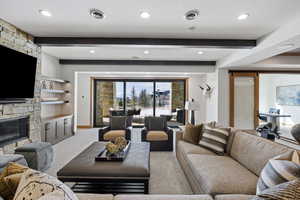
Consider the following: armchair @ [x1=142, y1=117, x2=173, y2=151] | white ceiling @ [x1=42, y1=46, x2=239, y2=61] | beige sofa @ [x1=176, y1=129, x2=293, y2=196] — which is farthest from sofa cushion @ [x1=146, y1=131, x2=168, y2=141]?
white ceiling @ [x1=42, y1=46, x2=239, y2=61]

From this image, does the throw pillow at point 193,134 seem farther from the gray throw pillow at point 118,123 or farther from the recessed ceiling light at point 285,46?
the recessed ceiling light at point 285,46

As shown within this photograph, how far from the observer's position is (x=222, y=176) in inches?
75.6

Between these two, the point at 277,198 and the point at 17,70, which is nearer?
the point at 277,198

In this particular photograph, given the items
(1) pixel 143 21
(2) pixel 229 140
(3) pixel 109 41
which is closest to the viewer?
(2) pixel 229 140

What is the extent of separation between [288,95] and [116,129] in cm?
860

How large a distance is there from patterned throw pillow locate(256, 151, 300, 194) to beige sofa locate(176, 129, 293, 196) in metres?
0.25

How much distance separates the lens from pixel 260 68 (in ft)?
19.2

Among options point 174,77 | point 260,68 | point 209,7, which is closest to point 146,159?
point 209,7

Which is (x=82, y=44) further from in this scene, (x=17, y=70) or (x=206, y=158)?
(x=206, y=158)

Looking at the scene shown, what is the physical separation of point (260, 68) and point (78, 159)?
6.20 m

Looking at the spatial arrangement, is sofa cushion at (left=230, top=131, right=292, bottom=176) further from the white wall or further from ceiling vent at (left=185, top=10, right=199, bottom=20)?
the white wall

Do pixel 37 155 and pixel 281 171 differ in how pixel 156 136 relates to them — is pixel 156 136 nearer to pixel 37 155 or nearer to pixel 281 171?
pixel 37 155

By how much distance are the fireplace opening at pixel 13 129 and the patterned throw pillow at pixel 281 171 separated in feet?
13.6

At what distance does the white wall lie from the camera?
8.30 metres
